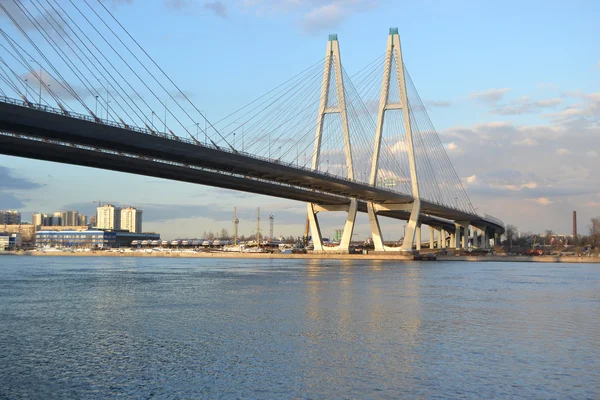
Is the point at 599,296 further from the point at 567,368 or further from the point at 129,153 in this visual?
the point at 129,153

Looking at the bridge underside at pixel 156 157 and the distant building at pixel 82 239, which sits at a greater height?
the bridge underside at pixel 156 157

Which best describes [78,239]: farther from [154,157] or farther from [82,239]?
[154,157]

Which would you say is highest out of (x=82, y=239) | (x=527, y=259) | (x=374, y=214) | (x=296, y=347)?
Result: (x=374, y=214)

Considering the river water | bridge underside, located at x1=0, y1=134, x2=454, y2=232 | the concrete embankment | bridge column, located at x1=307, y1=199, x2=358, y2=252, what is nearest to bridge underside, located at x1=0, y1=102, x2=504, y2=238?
bridge underside, located at x1=0, y1=134, x2=454, y2=232

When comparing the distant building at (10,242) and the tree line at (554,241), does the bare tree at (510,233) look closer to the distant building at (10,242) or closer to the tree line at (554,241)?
the tree line at (554,241)

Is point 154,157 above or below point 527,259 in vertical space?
above

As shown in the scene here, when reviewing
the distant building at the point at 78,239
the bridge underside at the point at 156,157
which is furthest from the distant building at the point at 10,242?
the bridge underside at the point at 156,157

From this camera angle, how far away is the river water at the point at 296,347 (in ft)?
30.7

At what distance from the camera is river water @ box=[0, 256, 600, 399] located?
30.7ft

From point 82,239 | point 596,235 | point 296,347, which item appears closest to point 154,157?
point 296,347

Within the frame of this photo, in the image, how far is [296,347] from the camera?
488 inches

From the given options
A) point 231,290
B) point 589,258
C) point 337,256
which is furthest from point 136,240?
point 231,290

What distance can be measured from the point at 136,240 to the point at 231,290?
441ft

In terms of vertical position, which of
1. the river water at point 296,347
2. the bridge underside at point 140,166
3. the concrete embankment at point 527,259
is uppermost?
the bridge underside at point 140,166
